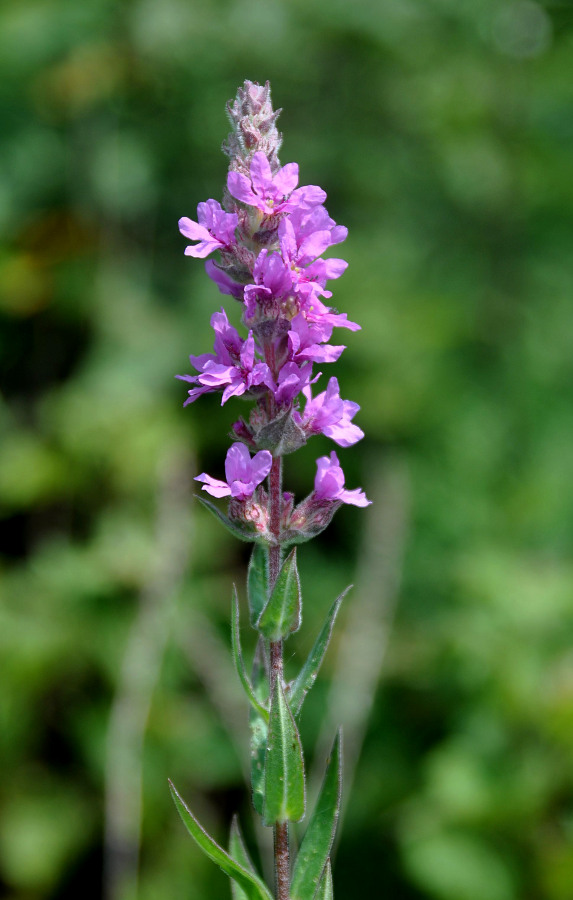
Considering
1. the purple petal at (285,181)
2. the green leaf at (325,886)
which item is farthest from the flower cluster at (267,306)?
the green leaf at (325,886)

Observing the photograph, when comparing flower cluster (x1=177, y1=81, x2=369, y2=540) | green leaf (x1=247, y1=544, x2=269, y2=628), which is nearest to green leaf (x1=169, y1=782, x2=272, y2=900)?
green leaf (x1=247, y1=544, x2=269, y2=628)

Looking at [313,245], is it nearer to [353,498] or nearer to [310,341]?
[310,341]

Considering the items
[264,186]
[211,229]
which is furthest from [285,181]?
[211,229]

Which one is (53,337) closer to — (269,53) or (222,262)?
(269,53)

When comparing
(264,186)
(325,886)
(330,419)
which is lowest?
(325,886)

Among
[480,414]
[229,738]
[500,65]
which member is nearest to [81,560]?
[229,738]

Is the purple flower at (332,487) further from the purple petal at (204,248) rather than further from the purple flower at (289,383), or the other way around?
the purple petal at (204,248)
